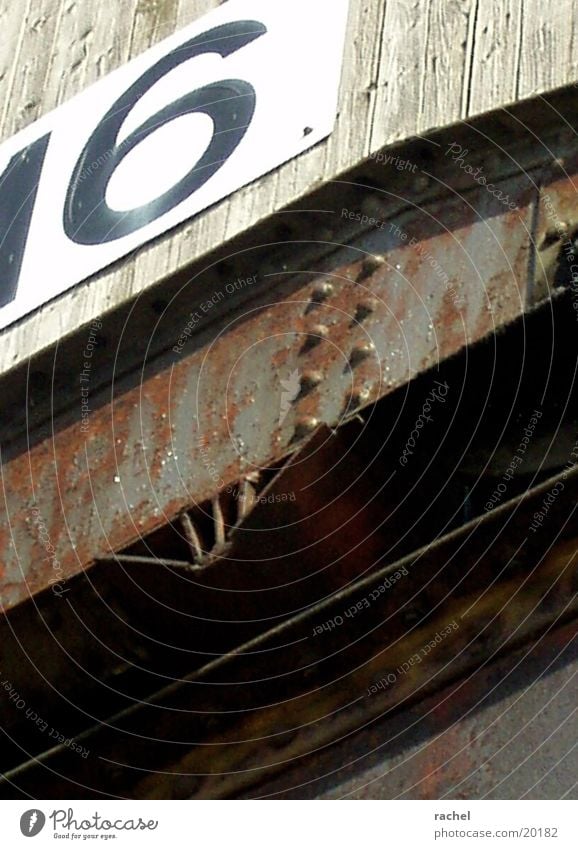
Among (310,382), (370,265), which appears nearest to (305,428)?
(310,382)

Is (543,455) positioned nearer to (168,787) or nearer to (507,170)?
(507,170)

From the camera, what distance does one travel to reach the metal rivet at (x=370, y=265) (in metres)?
2.93

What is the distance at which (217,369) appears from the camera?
9.99ft

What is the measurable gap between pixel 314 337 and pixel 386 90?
29.3 inches

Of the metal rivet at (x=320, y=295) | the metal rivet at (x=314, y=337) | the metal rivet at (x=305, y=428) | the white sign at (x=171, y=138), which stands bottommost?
the metal rivet at (x=305, y=428)

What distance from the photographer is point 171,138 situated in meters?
3.59

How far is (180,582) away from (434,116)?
1137mm

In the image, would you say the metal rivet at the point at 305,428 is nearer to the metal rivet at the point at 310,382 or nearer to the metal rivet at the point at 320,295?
the metal rivet at the point at 310,382

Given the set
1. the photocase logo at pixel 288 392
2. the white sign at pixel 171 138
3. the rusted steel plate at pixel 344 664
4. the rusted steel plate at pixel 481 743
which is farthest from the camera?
the white sign at pixel 171 138

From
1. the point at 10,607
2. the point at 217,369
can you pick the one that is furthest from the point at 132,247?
the point at 10,607

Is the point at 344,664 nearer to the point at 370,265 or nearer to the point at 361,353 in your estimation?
the point at 361,353
